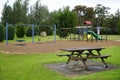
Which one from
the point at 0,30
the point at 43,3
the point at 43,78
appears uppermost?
the point at 43,3

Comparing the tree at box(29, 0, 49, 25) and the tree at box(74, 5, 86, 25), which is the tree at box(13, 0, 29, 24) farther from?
the tree at box(74, 5, 86, 25)

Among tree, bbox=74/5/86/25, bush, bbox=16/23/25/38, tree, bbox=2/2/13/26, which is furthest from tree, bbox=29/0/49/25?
bush, bbox=16/23/25/38

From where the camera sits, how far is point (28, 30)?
113 ft

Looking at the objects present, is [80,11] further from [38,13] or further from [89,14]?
[38,13]

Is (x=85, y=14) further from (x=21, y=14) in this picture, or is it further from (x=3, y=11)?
(x=3, y=11)

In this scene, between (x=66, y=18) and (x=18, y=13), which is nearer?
(x=66, y=18)

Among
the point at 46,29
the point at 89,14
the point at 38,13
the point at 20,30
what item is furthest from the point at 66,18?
the point at 89,14

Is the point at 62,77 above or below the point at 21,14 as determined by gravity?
below

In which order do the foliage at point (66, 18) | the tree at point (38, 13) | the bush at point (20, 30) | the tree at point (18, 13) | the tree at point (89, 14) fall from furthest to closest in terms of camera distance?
the tree at point (89, 14) < the tree at point (38, 13) < the tree at point (18, 13) < the bush at point (20, 30) < the foliage at point (66, 18)

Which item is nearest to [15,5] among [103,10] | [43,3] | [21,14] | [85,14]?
[21,14]

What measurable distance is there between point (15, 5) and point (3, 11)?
4.22 meters

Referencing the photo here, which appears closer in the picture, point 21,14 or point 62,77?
point 62,77

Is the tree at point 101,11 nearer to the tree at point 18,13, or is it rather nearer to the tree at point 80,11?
the tree at point 80,11

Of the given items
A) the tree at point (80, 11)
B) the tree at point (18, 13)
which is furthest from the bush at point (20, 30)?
the tree at point (80, 11)
